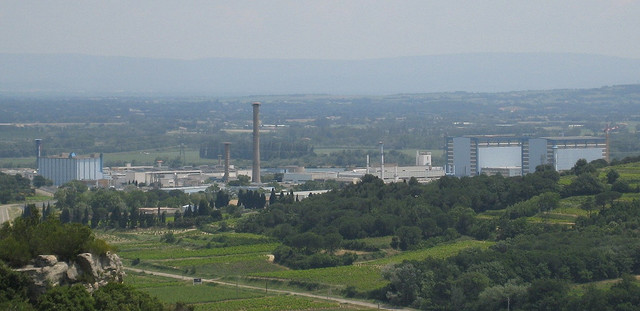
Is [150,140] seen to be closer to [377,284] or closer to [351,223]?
[351,223]

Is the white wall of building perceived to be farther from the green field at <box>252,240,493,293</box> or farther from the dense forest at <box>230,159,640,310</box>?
the green field at <box>252,240,493,293</box>

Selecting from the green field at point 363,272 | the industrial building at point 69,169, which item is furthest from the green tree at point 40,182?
the green field at point 363,272

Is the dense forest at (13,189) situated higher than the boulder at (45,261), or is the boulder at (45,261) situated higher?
the boulder at (45,261)

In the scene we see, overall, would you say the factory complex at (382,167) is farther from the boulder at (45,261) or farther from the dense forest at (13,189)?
the boulder at (45,261)

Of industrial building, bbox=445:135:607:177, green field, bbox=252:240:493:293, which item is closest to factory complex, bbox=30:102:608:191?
industrial building, bbox=445:135:607:177

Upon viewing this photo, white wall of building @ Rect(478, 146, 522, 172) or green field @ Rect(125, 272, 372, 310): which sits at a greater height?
white wall of building @ Rect(478, 146, 522, 172)

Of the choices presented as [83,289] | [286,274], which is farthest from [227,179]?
[83,289]

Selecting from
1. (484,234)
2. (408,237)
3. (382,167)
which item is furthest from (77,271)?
(382,167)
